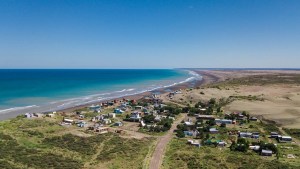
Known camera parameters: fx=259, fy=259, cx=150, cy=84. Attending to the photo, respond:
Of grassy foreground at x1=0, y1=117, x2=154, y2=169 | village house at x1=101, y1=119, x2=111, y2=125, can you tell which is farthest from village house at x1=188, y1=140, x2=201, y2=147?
village house at x1=101, y1=119, x2=111, y2=125

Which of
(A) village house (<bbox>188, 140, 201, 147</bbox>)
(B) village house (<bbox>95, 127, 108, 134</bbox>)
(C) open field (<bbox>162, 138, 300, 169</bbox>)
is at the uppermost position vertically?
(B) village house (<bbox>95, 127, 108, 134</bbox>)

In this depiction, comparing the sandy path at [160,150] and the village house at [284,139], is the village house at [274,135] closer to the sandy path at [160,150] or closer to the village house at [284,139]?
the village house at [284,139]

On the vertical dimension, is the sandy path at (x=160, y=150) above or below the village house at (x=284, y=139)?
below

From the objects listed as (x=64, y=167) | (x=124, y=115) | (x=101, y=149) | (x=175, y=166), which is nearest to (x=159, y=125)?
(x=124, y=115)

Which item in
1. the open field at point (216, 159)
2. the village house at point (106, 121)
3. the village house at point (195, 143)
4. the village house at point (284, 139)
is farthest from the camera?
the village house at point (106, 121)

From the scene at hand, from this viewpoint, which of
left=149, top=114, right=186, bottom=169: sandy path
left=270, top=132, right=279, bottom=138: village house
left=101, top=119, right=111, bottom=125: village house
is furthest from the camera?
left=101, top=119, right=111, bottom=125: village house

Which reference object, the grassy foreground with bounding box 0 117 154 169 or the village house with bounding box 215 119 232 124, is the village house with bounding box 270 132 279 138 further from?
the grassy foreground with bounding box 0 117 154 169

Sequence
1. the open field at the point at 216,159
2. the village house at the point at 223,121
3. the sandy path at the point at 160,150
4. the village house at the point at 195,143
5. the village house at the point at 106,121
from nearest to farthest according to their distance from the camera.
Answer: the open field at the point at 216,159, the sandy path at the point at 160,150, the village house at the point at 195,143, the village house at the point at 223,121, the village house at the point at 106,121

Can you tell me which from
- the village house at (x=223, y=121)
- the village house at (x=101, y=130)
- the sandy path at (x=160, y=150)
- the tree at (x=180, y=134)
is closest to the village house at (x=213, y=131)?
the tree at (x=180, y=134)

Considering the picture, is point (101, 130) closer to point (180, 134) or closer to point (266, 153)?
point (180, 134)

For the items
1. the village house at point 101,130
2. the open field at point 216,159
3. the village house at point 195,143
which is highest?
the village house at point 101,130

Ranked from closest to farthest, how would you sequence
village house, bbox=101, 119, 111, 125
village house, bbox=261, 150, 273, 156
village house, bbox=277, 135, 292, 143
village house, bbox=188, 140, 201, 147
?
→ 1. village house, bbox=261, 150, 273, 156
2. village house, bbox=188, 140, 201, 147
3. village house, bbox=277, 135, 292, 143
4. village house, bbox=101, 119, 111, 125
